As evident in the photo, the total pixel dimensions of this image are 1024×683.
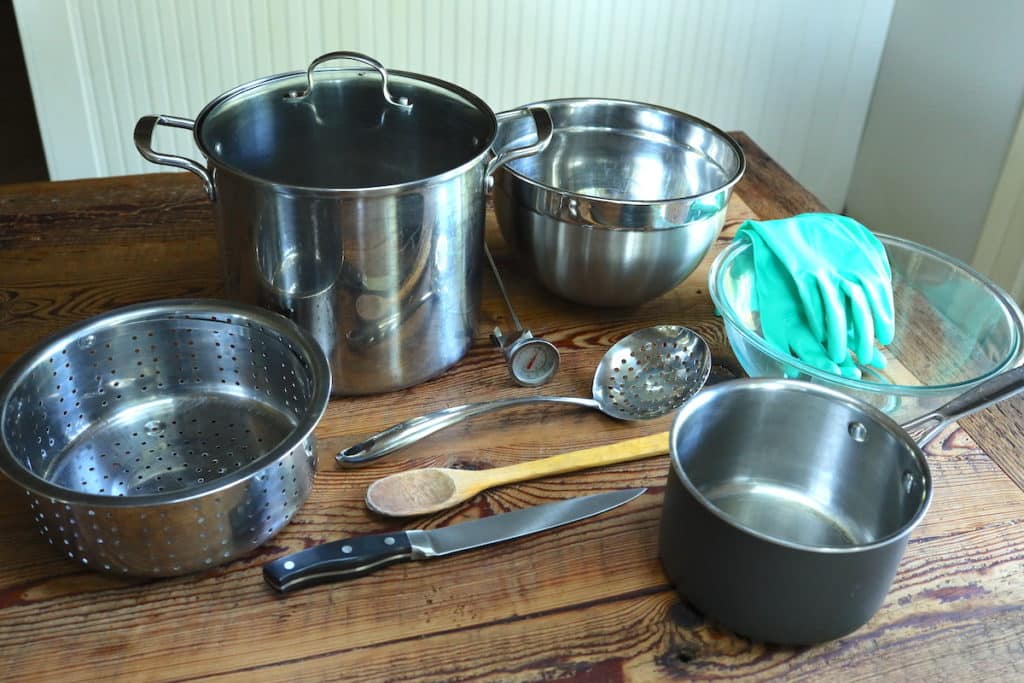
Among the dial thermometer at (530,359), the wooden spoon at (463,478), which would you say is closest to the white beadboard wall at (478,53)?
the dial thermometer at (530,359)

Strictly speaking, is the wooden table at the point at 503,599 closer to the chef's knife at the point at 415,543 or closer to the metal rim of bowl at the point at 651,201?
the chef's knife at the point at 415,543

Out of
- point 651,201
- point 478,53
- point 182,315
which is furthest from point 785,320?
point 478,53

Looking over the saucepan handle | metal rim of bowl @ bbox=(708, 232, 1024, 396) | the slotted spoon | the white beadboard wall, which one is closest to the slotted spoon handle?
the slotted spoon

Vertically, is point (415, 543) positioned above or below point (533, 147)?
below

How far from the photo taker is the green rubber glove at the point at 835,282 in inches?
32.6

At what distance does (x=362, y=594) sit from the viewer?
0.63 meters

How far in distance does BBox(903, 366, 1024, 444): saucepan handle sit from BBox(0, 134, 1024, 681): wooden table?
0.25 ft

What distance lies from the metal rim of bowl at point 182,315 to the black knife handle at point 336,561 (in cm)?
7

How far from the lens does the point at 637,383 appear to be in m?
0.84

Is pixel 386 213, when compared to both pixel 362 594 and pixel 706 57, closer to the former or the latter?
pixel 362 594

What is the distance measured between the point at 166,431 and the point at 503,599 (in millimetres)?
314

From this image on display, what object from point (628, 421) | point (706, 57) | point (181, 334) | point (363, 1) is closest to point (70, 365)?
point (181, 334)

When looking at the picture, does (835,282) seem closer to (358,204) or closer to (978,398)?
(978,398)

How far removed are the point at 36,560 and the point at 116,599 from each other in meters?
0.07
